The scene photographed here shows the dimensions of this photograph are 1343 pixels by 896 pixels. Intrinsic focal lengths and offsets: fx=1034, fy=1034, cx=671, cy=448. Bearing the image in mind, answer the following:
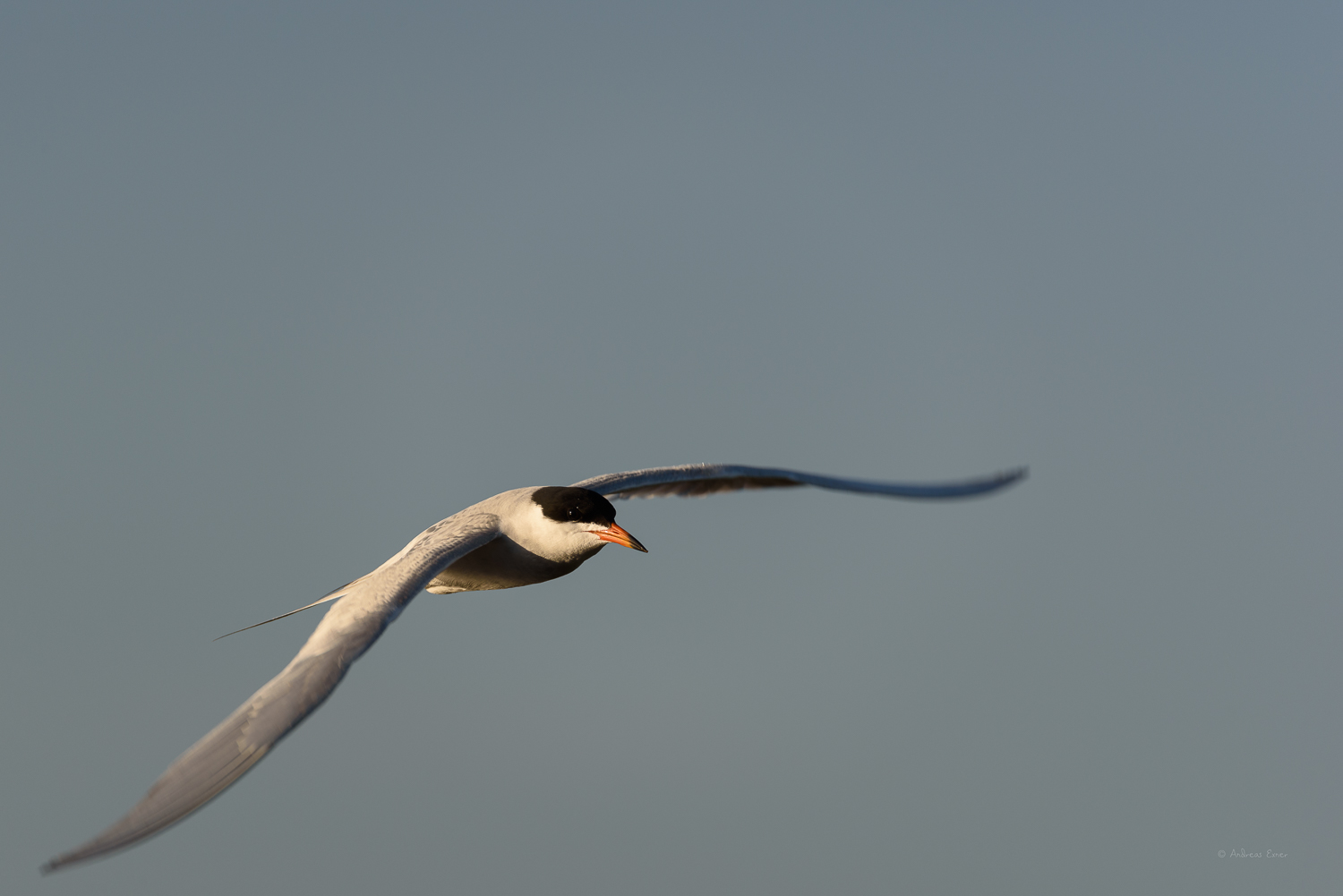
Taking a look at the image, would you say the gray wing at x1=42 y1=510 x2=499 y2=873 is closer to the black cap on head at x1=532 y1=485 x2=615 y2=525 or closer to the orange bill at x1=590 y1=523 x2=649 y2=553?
the black cap on head at x1=532 y1=485 x2=615 y2=525

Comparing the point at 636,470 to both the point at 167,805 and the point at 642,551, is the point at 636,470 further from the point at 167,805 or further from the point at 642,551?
the point at 167,805

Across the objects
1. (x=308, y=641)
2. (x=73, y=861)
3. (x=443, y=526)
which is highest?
(x=443, y=526)

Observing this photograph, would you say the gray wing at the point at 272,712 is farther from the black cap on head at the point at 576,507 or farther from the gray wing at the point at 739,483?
the gray wing at the point at 739,483

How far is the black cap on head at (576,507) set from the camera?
1005 cm

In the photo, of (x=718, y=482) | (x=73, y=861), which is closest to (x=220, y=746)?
(x=73, y=861)

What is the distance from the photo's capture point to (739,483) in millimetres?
13602

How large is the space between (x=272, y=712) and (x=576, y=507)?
3.93 meters

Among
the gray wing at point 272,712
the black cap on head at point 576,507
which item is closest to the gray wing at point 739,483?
the black cap on head at point 576,507

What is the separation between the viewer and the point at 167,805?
6.12m

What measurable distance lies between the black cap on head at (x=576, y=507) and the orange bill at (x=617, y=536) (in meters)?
0.08

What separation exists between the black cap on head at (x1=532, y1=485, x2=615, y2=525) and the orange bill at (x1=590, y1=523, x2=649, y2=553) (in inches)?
3.2

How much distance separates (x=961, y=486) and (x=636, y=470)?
14.4 ft

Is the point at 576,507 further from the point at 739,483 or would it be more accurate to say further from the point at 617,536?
the point at 739,483

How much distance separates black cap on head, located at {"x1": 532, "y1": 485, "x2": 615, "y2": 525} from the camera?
10047 mm
